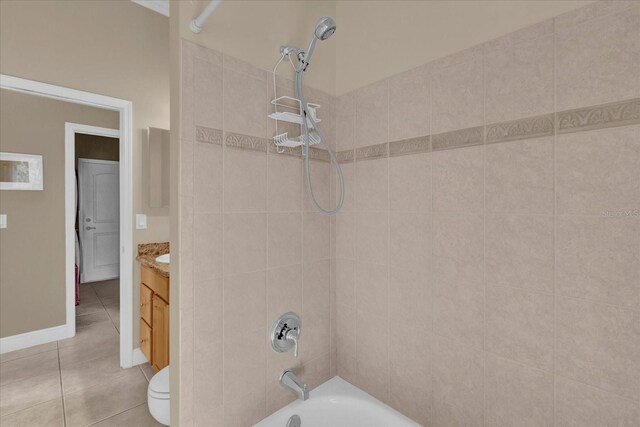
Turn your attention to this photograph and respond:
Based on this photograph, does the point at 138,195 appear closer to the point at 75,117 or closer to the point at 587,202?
the point at 75,117

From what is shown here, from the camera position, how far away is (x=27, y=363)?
8.25ft

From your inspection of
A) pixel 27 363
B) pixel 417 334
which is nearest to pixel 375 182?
pixel 417 334

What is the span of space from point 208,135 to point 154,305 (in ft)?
5.29

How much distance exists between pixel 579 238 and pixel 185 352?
1.32 m

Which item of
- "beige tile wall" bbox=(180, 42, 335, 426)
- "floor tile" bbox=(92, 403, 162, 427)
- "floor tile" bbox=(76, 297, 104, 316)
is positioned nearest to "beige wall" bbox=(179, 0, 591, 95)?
"beige tile wall" bbox=(180, 42, 335, 426)

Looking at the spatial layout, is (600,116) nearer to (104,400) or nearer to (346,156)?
(346,156)

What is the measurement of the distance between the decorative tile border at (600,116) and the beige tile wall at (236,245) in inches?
37.8

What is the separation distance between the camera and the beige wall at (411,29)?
101cm

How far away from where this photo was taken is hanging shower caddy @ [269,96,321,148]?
1.26 metres

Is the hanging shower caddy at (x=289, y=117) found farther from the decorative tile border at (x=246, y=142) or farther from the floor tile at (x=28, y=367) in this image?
the floor tile at (x=28, y=367)

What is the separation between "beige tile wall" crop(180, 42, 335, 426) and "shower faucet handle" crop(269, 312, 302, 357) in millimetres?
31

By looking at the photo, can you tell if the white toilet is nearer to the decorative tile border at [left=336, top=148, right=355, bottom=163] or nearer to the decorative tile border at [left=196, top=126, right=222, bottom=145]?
the decorative tile border at [left=196, top=126, right=222, bottom=145]

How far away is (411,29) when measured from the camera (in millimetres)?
1269

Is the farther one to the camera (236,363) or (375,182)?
(375,182)
